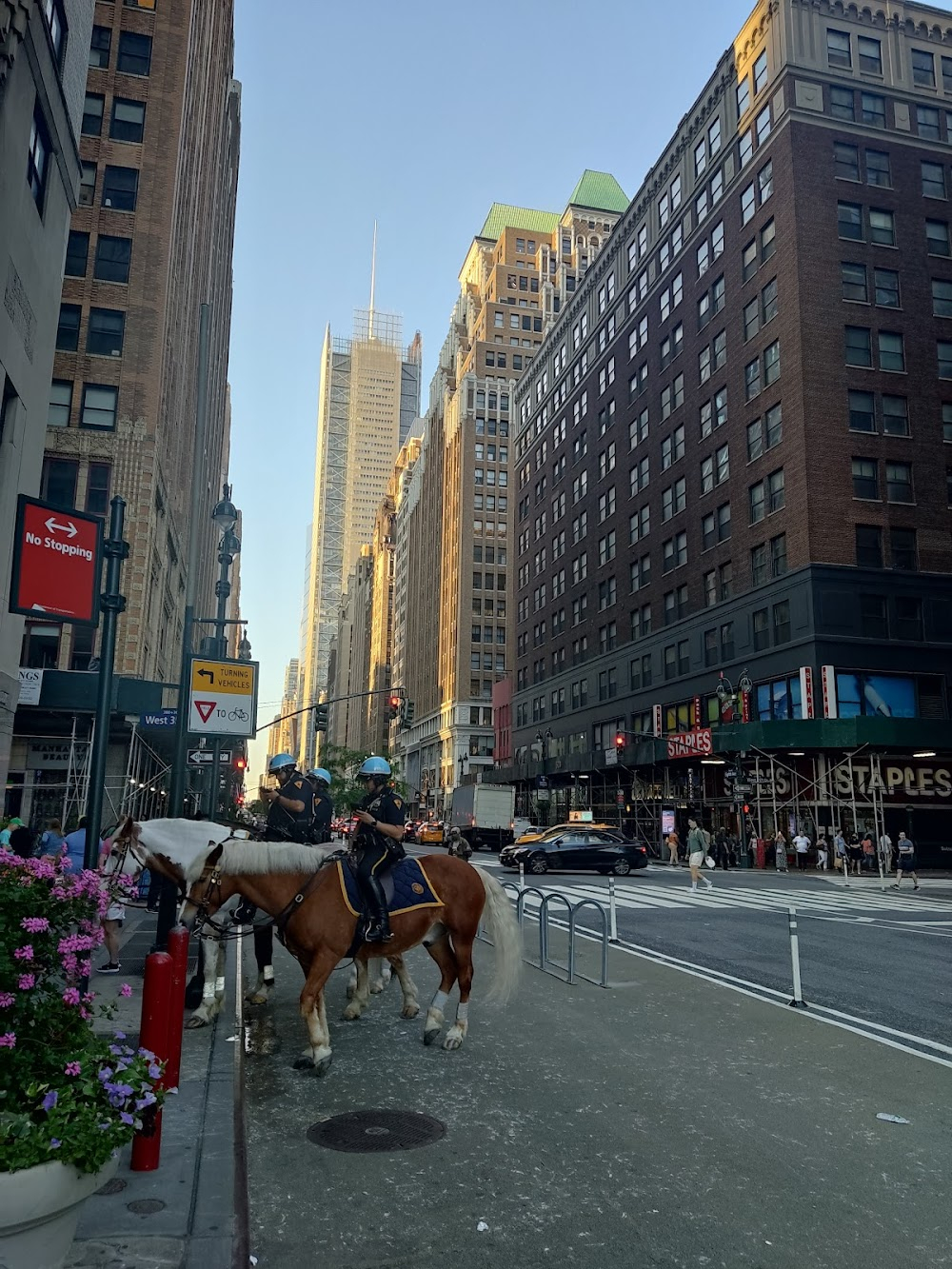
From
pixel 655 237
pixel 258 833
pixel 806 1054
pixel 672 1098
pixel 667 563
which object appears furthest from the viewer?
pixel 655 237

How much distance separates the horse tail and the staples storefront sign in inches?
1485

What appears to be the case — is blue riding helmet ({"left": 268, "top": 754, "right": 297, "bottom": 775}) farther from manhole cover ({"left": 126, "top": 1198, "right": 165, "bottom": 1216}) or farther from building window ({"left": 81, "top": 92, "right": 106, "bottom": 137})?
building window ({"left": 81, "top": 92, "right": 106, "bottom": 137})

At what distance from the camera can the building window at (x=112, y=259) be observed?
3894 cm

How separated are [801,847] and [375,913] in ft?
120

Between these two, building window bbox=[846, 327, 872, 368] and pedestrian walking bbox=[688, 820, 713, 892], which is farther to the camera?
building window bbox=[846, 327, 872, 368]

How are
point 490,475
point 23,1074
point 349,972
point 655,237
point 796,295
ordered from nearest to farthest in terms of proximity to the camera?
1. point 23,1074
2. point 349,972
3. point 796,295
4. point 655,237
5. point 490,475

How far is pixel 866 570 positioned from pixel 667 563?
16.3 meters

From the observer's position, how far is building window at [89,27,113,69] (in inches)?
1601

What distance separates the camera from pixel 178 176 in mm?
41469

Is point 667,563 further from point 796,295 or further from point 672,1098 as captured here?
point 672,1098

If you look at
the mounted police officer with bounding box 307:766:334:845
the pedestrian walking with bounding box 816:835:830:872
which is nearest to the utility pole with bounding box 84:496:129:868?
the mounted police officer with bounding box 307:766:334:845

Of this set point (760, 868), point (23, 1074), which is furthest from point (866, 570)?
→ point (23, 1074)

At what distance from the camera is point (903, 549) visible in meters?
44.5

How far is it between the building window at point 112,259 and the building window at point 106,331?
1564mm
